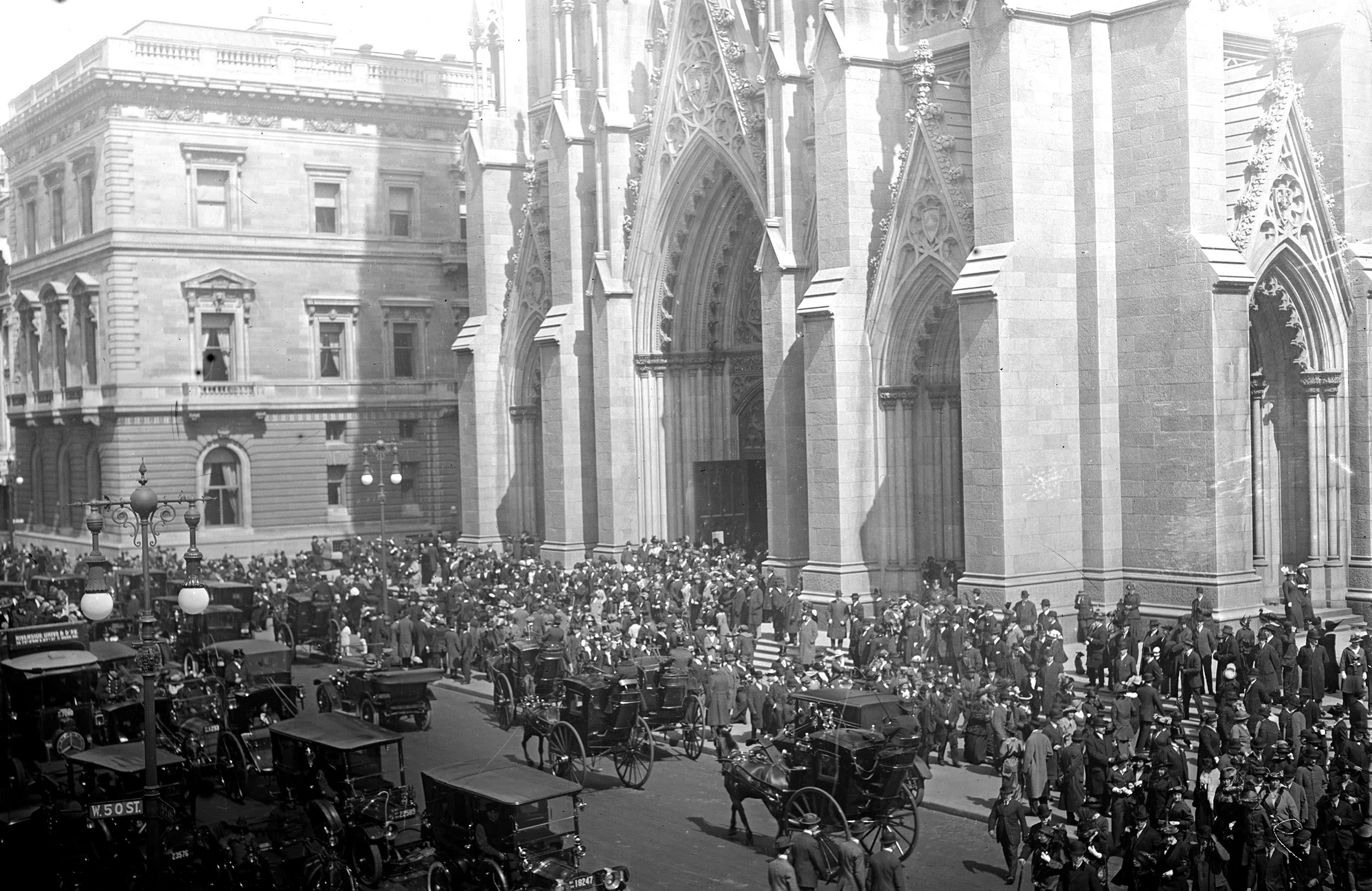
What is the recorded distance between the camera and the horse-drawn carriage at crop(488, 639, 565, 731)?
22.6 m

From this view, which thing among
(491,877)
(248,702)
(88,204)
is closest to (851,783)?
(491,877)

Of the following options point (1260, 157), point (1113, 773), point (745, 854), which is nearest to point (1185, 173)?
point (1260, 157)

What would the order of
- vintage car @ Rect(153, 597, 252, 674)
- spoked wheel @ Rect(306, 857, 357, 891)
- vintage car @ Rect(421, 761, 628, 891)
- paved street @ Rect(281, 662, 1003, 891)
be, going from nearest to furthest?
vintage car @ Rect(421, 761, 628, 891) < spoked wheel @ Rect(306, 857, 357, 891) < paved street @ Rect(281, 662, 1003, 891) < vintage car @ Rect(153, 597, 252, 674)

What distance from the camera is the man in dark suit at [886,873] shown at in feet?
42.6

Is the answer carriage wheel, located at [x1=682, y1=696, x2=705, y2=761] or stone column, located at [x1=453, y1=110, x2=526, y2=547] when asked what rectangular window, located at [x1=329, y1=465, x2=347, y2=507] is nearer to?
stone column, located at [x1=453, y1=110, x2=526, y2=547]

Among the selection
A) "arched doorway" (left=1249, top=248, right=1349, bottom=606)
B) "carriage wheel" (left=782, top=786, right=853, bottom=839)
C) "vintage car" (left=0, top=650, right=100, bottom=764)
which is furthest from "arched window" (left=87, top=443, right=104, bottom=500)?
"carriage wheel" (left=782, top=786, right=853, bottom=839)

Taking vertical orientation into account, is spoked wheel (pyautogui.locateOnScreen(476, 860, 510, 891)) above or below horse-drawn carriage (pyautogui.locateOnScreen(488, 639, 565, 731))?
below

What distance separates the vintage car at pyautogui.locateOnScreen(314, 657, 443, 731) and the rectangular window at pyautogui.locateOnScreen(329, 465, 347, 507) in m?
29.0

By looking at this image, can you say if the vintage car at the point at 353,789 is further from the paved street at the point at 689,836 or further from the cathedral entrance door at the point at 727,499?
the cathedral entrance door at the point at 727,499

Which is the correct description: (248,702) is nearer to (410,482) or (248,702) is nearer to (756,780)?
(756,780)

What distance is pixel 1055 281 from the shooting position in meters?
25.9

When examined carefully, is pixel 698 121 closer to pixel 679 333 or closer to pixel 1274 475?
pixel 679 333

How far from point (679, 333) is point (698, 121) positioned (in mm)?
5376

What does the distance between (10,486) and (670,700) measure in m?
44.4
